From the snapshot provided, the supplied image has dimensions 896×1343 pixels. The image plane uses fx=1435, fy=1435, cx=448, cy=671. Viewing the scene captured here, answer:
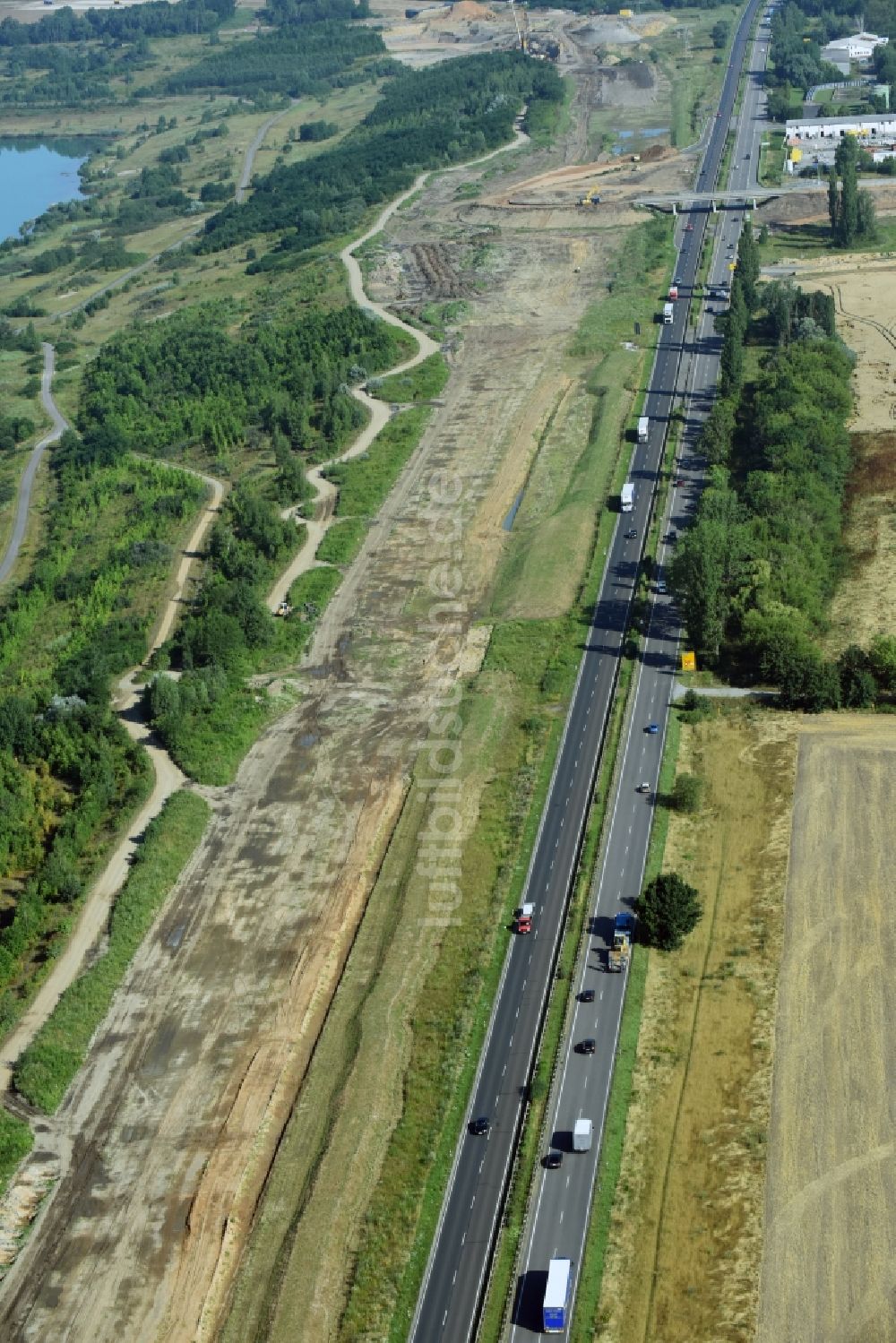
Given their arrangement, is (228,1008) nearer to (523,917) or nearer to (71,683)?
(523,917)

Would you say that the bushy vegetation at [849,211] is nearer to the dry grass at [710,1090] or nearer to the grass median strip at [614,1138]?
the dry grass at [710,1090]

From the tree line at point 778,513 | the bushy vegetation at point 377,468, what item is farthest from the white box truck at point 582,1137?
the bushy vegetation at point 377,468

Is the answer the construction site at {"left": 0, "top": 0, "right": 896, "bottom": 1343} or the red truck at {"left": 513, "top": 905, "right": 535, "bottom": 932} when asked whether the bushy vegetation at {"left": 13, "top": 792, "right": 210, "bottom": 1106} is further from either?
the red truck at {"left": 513, "top": 905, "right": 535, "bottom": 932}

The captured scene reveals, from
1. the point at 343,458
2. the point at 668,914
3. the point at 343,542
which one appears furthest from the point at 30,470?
the point at 668,914

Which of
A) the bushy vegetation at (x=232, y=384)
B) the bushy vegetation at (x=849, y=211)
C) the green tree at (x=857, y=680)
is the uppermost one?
the bushy vegetation at (x=849, y=211)

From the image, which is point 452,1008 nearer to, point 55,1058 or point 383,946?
point 383,946

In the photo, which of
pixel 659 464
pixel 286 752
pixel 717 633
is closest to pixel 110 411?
pixel 659 464
